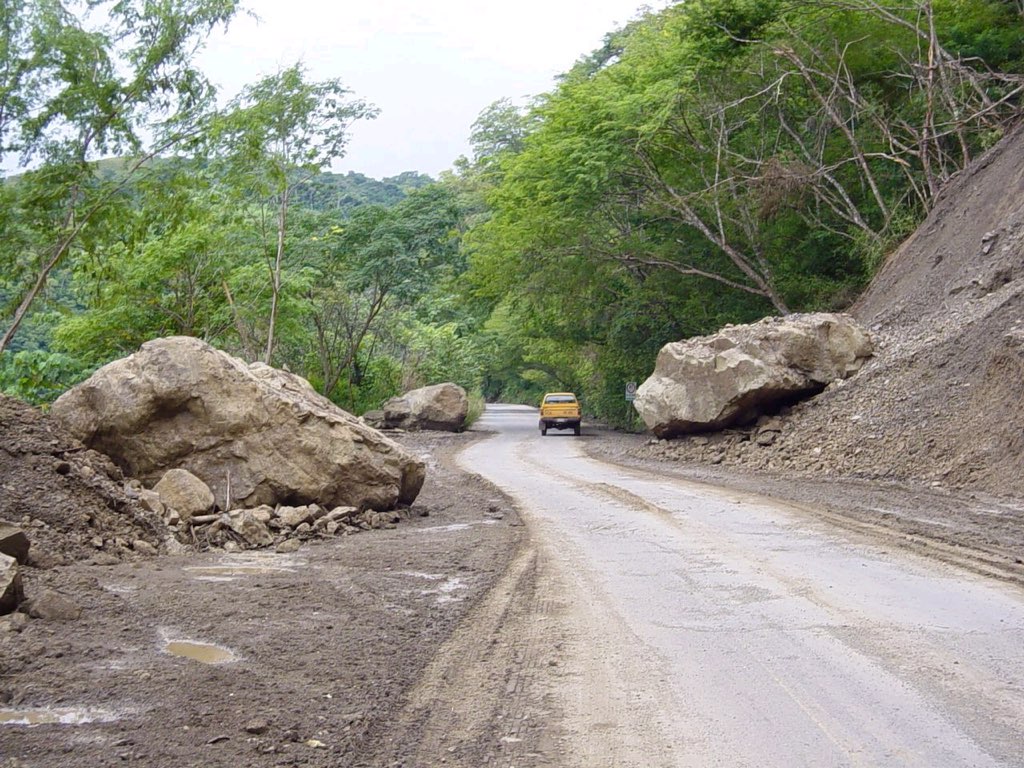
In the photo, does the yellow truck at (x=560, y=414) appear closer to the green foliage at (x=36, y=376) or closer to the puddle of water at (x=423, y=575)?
the green foliage at (x=36, y=376)

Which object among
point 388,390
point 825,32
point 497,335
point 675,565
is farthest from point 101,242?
point 497,335

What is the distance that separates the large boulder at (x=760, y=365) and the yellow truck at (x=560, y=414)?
1715 centimetres

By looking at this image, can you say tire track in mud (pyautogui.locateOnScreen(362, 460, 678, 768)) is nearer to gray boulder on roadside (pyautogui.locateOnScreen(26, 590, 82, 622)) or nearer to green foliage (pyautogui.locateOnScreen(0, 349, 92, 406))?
gray boulder on roadside (pyautogui.locateOnScreen(26, 590, 82, 622))

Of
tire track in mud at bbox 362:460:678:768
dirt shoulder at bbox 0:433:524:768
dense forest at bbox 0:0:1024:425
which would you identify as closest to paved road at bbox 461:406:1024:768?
tire track in mud at bbox 362:460:678:768

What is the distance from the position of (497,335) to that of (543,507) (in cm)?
5062

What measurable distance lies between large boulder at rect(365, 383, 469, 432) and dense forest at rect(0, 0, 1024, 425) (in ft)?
6.68

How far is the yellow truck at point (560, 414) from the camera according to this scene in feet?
140

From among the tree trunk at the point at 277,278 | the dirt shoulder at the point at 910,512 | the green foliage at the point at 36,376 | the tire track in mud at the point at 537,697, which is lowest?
the tire track in mud at the point at 537,697

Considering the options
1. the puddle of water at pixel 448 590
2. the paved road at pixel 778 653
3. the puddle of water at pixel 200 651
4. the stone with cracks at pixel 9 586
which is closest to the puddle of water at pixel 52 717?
the puddle of water at pixel 200 651

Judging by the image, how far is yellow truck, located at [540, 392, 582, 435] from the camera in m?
42.6

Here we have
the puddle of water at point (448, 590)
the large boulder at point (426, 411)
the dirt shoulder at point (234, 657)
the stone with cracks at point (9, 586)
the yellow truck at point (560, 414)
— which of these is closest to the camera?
the dirt shoulder at point (234, 657)

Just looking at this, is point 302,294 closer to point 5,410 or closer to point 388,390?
point 388,390

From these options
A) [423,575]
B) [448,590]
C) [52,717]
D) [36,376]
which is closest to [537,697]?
[52,717]

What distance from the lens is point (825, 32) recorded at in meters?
30.2
